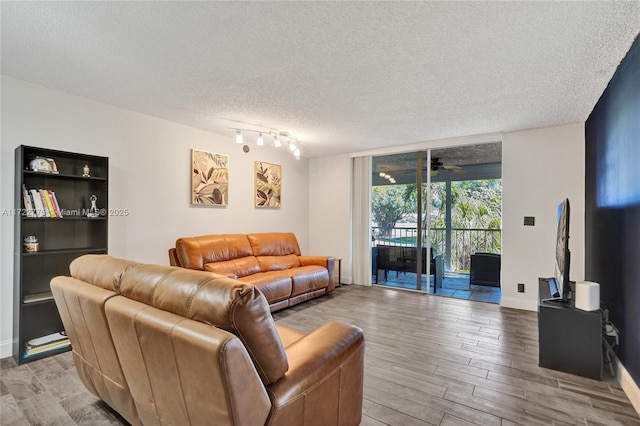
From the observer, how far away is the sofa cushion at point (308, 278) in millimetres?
4038

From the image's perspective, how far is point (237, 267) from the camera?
3.98 metres

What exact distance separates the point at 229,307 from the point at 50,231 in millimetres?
2865

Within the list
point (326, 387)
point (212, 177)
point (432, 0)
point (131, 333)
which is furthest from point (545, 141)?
point (131, 333)

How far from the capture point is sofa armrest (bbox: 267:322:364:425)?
117 centimetres

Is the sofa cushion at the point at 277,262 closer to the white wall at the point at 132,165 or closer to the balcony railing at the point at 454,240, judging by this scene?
the white wall at the point at 132,165

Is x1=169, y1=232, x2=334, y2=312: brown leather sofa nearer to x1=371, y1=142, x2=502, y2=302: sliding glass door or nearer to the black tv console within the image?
x1=371, y1=142, x2=502, y2=302: sliding glass door

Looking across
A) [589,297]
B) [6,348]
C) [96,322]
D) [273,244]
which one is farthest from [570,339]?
[6,348]

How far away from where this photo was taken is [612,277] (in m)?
2.52

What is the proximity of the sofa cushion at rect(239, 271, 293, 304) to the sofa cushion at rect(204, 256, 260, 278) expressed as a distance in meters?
0.13

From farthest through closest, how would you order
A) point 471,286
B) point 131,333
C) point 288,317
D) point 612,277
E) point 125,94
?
point 471,286 → point 288,317 → point 125,94 → point 612,277 → point 131,333

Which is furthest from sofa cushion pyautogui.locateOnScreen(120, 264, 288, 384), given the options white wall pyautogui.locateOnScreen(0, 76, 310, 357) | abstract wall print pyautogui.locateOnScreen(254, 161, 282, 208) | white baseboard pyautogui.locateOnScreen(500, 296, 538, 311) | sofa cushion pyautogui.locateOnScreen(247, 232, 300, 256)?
white baseboard pyautogui.locateOnScreen(500, 296, 538, 311)

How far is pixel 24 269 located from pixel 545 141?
594cm

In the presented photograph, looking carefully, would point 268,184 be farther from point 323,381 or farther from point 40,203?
point 323,381

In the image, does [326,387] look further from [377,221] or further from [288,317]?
[377,221]
